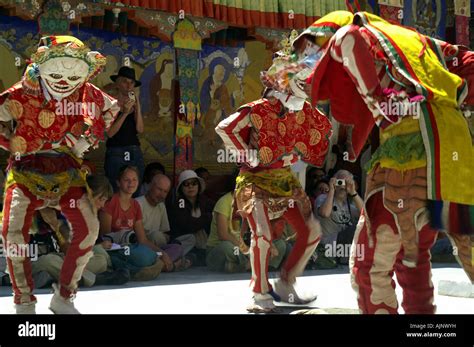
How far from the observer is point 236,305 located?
6.75m

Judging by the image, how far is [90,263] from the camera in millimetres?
7684

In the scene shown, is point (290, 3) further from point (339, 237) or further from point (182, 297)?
point (182, 297)

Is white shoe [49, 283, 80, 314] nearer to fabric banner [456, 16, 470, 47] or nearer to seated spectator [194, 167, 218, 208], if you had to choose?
seated spectator [194, 167, 218, 208]

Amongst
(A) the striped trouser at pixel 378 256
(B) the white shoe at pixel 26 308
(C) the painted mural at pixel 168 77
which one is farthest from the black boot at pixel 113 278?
(A) the striped trouser at pixel 378 256

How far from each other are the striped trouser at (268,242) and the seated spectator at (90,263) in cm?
132

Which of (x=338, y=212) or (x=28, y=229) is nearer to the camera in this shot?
(x=28, y=229)

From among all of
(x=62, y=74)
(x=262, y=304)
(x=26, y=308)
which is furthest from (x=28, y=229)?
(x=262, y=304)

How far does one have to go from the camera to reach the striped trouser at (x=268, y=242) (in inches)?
259

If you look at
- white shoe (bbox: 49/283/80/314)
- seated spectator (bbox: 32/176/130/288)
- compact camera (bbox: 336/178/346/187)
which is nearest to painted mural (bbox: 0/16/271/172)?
compact camera (bbox: 336/178/346/187)

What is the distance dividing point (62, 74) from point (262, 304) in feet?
6.98

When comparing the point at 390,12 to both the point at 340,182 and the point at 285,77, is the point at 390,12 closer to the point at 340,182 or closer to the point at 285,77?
the point at 340,182

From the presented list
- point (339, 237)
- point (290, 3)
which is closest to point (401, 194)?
point (339, 237)

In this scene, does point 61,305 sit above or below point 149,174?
below

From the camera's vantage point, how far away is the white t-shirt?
8977 mm
